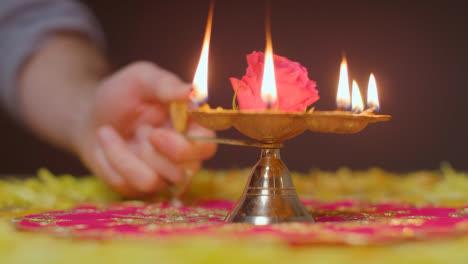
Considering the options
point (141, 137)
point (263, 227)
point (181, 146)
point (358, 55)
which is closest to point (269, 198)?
point (263, 227)

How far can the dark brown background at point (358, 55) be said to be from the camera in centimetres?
176

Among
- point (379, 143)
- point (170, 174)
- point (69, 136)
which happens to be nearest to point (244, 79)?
point (170, 174)

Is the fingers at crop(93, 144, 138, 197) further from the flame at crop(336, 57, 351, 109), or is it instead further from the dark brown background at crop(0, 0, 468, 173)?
the dark brown background at crop(0, 0, 468, 173)

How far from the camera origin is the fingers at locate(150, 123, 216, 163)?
83cm

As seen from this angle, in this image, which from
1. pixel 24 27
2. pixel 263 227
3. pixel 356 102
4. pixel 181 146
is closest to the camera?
pixel 263 227

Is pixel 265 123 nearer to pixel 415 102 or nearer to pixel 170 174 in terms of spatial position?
pixel 170 174

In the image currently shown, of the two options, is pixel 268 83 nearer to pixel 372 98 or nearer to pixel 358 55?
pixel 372 98

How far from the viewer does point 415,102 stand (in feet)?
5.94

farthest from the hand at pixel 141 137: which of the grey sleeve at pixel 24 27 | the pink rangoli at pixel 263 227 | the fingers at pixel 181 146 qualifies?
the grey sleeve at pixel 24 27

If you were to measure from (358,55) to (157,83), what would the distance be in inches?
42.2

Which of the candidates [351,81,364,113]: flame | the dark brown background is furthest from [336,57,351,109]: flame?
the dark brown background

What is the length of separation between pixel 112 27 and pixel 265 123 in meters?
1.60

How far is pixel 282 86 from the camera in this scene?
19.9 inches

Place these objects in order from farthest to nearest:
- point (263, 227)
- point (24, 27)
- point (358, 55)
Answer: point (358, 55) < point (24, 27) < point (263, 227)
